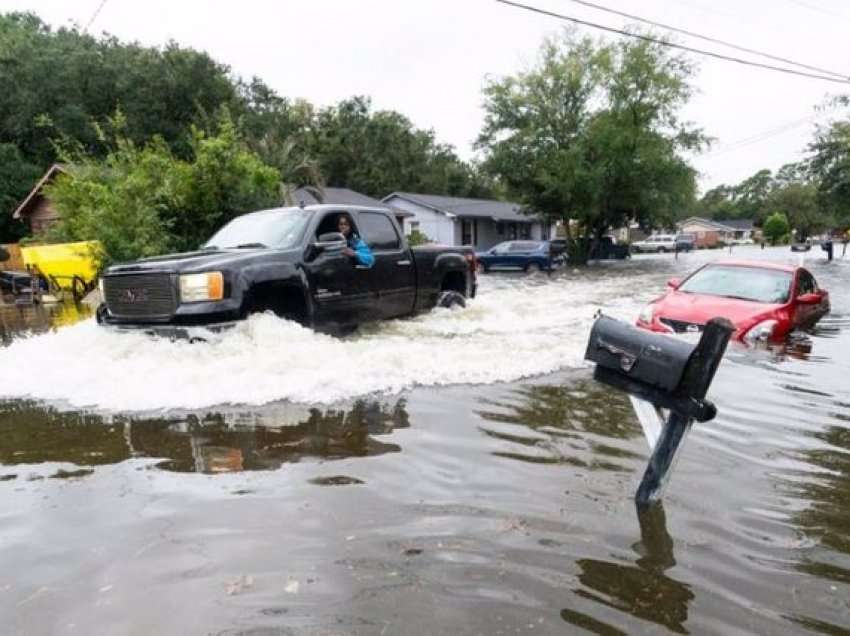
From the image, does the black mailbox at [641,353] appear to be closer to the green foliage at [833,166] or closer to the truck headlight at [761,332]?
the truck headlight at [761,332]

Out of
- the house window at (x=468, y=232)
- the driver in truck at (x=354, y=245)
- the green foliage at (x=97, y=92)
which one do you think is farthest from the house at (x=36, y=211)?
the driver in truck at (x=354, y=245)

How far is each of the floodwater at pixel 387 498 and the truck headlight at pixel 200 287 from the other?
1.42ft

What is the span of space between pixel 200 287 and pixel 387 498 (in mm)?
3508

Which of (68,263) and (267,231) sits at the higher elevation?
(267,231)

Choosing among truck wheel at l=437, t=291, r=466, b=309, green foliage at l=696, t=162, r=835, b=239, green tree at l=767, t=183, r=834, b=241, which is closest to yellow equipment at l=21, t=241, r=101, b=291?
truck wheel at l=437, t=291, r=466, b=309

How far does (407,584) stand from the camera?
2.92 meters

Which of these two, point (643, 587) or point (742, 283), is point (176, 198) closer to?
point (742, 283)

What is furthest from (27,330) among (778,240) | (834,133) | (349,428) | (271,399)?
(778,240)

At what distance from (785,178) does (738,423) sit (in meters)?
140

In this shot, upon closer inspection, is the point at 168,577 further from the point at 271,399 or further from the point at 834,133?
the point at 834,133

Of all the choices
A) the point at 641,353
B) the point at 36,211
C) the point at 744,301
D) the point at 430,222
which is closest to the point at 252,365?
the point at 641,353

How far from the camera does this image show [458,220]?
4253 cm

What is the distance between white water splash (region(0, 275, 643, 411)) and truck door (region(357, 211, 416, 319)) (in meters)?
0.42

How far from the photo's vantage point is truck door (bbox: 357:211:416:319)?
8.56 metres
